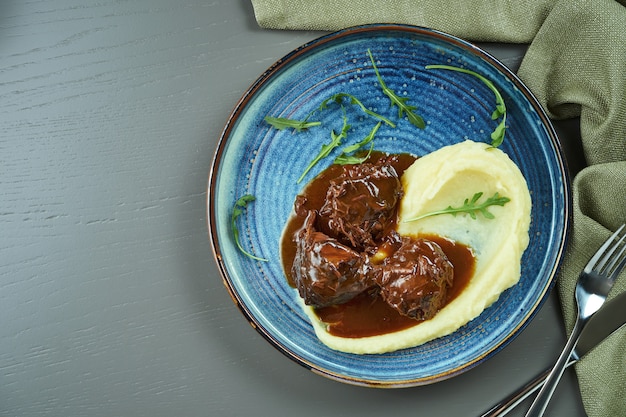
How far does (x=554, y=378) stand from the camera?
463 centimetres

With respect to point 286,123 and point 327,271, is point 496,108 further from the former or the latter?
point 327,271

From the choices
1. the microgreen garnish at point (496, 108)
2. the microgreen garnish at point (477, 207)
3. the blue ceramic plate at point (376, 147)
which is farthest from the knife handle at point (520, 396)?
the microgreen garnish at point (496, 108)

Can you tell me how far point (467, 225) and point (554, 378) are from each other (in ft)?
4.26

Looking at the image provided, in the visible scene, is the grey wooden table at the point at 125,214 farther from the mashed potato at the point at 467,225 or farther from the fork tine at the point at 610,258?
the fork tine at the point at 610,258

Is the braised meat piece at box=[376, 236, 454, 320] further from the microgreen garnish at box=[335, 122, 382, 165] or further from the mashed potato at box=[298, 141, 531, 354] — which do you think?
the microgreen garnish at box=[335, 122, 382, 165]

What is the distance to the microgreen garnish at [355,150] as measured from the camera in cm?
490

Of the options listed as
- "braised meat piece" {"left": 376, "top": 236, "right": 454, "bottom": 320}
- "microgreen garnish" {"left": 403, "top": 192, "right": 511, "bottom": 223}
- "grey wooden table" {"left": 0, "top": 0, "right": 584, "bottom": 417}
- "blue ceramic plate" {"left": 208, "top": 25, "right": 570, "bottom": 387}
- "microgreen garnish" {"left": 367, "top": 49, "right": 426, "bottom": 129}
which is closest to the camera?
"braised meat piece" {"left": 376, "top": 236, "right": 454, "bottom": 320}

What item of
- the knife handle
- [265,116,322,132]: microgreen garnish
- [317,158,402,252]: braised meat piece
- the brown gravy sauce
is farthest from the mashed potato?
[265,116,322,132]: microgreen garnish

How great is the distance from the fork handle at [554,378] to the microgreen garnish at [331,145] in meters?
2.27

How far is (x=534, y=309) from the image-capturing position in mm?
4566

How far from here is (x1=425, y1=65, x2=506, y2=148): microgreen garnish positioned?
469cm

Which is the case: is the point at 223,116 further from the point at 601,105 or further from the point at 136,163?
the point at 601,105

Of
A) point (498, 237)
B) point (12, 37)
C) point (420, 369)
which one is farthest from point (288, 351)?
point (12, 37)

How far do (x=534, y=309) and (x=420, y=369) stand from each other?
96 centimetres
